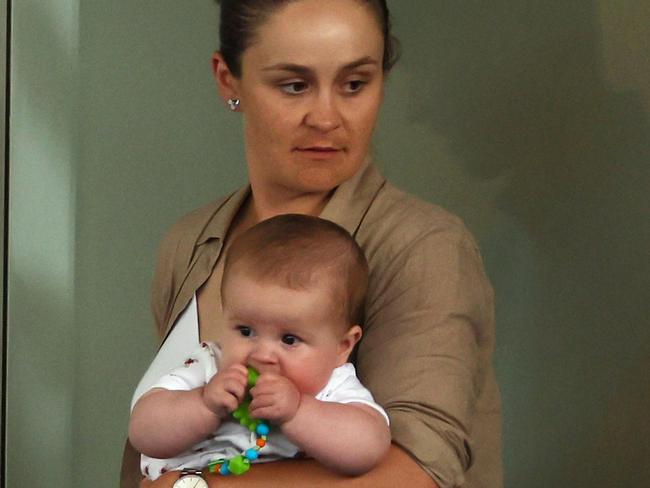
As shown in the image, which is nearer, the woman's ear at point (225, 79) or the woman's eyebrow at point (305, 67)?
the woman's eyebrow at point (305, 67)

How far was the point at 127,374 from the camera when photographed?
70.6 inches

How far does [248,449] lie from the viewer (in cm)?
116

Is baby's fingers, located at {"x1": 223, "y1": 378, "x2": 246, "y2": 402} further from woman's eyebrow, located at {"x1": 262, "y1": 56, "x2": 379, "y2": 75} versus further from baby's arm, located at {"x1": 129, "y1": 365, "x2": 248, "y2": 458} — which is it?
woman's eyebrow, located at {"x1": 262, "y1": 56, "x2": 379, "y2": 75}

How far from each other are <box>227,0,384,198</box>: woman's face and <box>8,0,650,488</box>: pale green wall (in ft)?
1.47

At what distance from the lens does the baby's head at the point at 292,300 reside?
1.14 metres

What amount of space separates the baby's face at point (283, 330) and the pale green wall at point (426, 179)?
63 cm

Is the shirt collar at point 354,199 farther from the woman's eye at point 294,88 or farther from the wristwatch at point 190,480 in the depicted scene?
the wristwatch at point 190,480

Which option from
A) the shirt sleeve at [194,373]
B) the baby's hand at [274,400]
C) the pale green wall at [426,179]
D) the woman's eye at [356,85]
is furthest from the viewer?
the pale green wall at [426,179]

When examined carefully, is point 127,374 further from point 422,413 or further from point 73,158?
point 422,413

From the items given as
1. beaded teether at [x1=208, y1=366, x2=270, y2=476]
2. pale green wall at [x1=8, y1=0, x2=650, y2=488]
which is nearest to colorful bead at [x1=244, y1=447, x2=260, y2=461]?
beaded teether at [x1=208, y1=366, x2=270, y2=476]

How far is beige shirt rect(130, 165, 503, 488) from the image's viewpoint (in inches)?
47.4

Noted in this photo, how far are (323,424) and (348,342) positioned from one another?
11 centimetres

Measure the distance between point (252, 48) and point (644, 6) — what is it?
70 cm

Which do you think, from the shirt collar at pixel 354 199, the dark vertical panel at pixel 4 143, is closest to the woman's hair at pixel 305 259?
the shirt collar at pixel 354 199
